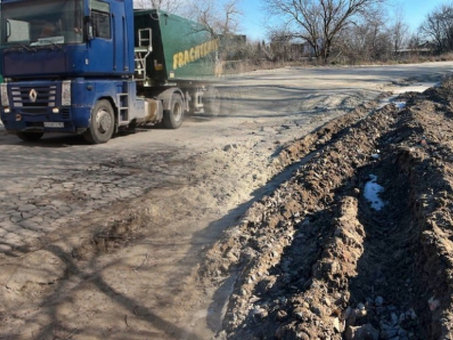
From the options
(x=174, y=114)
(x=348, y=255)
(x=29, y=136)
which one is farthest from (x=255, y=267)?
(x=174, y=114)

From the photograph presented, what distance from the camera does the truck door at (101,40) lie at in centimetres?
977

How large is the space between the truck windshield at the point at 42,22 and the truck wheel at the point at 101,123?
158 centimetres

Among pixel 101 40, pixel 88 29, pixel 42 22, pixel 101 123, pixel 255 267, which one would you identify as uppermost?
pixel 42 22

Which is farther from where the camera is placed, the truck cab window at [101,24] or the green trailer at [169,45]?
the green trailer at [169,45]

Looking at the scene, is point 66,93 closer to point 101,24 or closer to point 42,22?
point 42,22

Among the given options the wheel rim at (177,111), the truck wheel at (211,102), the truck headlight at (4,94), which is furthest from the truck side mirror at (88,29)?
the truck wheel at (211,102)

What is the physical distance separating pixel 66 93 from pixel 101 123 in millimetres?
1095

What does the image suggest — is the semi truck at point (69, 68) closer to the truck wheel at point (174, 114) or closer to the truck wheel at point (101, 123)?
the truck wheel at point (101, 123)

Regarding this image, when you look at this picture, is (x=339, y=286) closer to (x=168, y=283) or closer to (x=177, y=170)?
(x=168, y=283)

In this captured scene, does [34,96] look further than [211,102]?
No

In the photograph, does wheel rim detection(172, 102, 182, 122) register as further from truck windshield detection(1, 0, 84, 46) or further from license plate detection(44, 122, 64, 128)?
truck windshield detection(1, 0, 84, 46)

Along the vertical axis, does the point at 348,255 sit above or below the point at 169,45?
below

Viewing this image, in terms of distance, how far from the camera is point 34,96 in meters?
9.92

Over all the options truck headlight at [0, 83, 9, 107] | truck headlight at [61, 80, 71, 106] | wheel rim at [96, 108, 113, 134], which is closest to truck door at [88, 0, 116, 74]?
truck headlight at [61, 80, 71, 106]
